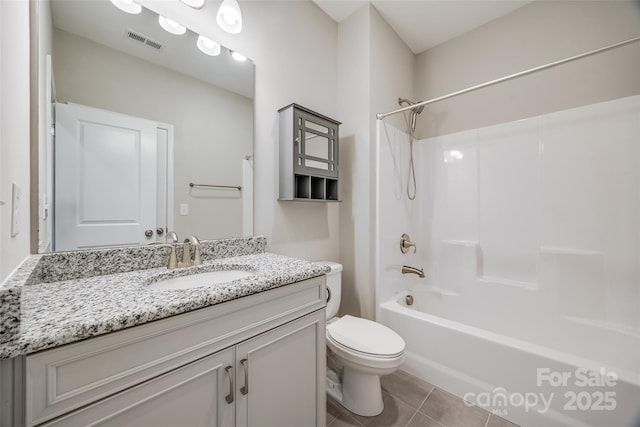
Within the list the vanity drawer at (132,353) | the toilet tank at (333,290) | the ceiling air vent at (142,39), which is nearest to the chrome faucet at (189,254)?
the vanity drawer at (132,353)

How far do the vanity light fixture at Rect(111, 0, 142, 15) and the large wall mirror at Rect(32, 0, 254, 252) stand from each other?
0.06 ft

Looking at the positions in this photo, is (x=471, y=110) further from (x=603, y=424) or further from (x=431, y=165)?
(x=603, y=424)

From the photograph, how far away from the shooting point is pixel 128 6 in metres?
1.09

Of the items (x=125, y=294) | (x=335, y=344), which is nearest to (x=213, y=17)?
(x=125, y=294)

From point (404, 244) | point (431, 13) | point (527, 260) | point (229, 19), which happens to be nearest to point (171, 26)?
point (229, 19)

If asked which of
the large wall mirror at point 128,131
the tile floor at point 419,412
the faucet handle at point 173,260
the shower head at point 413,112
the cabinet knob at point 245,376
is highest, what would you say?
the shower head at point 413,112

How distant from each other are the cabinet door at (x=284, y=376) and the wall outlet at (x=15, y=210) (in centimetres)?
70

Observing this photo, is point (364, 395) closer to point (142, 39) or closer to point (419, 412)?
point (419, 412)

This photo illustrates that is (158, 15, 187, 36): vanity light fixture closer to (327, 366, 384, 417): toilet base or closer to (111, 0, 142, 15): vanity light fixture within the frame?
(111, 0, 142, 15): vanity light fixture

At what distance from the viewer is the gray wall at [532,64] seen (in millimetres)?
1596

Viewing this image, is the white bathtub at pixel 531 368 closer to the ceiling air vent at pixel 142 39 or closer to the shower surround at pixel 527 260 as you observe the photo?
the shower surround at pixel 527 260

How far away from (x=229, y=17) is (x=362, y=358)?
6.16 ft

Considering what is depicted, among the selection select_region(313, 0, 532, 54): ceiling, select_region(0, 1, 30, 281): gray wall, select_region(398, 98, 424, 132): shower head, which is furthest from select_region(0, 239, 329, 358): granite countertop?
select_region(313, 0, 532, 54): ceiling

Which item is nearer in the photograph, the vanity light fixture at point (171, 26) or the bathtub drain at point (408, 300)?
the vanity light fixture at point (171, 26)
